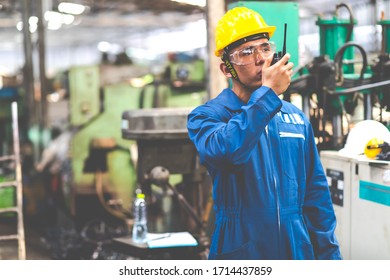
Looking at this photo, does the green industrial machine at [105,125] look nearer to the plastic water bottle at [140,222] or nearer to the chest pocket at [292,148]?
the plastic water bottle at [140,222]

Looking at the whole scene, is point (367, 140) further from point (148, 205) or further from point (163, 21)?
point (163, 21)

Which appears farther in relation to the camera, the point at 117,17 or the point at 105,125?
the point at 117,17

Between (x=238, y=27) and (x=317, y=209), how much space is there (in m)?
0.61

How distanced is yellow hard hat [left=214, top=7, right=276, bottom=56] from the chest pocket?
0.91 feet

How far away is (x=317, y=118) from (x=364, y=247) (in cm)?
76

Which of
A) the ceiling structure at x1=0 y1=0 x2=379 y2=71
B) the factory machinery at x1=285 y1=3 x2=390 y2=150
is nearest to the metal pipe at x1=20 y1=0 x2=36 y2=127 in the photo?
the ceiling structure at x1=0 y1=0 x2=379 y2=71

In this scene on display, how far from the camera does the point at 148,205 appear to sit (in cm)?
332

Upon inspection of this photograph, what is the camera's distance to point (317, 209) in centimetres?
179

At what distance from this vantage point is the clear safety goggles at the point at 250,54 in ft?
5.40

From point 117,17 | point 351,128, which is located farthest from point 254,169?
point 117,17

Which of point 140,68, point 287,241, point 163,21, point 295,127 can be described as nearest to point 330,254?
point 287,241

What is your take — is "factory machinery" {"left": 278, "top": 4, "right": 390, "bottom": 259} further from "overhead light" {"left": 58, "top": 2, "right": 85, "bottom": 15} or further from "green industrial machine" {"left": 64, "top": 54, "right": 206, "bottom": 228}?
"overhead light" {"left": 58, "top": 2, "right": 85, "bottom": 15}

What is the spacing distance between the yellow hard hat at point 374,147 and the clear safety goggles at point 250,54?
0.98m

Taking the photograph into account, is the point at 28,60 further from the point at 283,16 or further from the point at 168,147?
the point at 283,16
